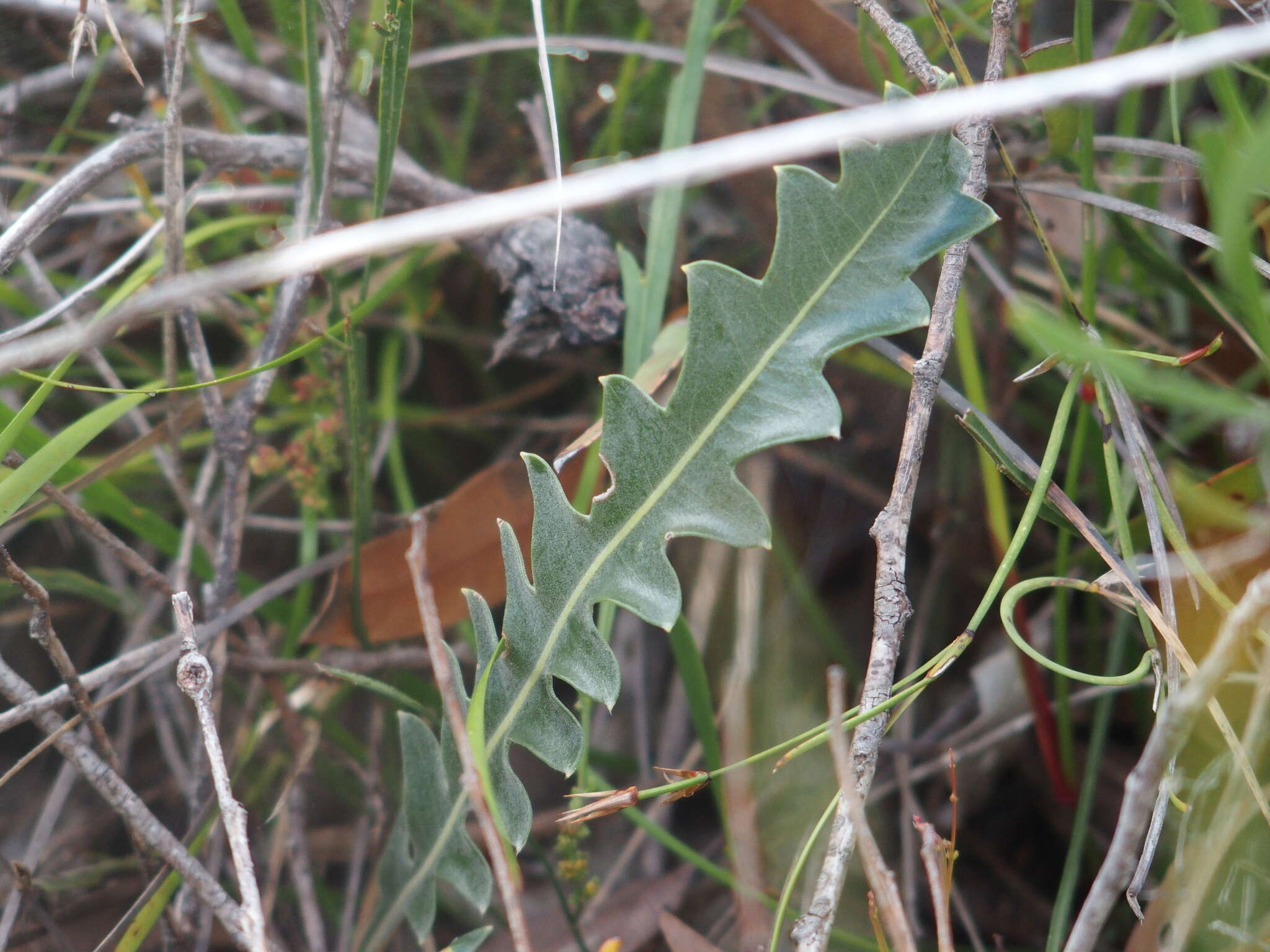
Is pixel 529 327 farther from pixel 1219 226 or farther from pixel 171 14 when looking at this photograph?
pixel 1219 226

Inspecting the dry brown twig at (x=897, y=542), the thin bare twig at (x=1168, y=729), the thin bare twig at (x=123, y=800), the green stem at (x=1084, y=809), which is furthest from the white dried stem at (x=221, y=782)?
the green stem at (x=1084, y=809)

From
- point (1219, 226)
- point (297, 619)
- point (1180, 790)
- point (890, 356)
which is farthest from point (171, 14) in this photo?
point (1180, 790)

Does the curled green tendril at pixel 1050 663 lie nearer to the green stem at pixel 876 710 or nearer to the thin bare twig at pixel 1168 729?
the green stem at pixel 876 710

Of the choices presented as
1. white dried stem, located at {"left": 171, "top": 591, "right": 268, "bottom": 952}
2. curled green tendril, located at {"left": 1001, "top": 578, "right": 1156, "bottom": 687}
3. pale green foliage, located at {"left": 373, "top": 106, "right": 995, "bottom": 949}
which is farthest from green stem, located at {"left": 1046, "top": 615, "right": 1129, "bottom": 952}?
white dried stem, located at {"left": 171, "top": 591, "right": 268, "bottom": 952}

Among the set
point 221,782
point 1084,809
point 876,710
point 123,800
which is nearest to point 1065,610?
point 1084,809

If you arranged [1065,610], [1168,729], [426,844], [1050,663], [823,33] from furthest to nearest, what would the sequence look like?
[823,33] → [1065,610] → [426,844] → [1050,663] → [1168,729]

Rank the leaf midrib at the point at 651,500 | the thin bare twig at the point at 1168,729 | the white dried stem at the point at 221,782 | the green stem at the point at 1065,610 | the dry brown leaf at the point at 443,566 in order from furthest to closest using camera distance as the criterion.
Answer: the dry brown leaf at the point at 443,566
the green stem at the point at 1065,610
the leaf midrib at the point at 651,500
the white dried stem at the point at 221,782
the thin bare twig at the point at 1168,729

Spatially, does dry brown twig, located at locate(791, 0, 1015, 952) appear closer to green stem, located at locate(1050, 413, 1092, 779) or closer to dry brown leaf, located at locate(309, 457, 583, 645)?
green stem, located at locate(1050, 413, 1092, 779)

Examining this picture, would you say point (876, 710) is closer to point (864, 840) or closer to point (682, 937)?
point (864, 840)
